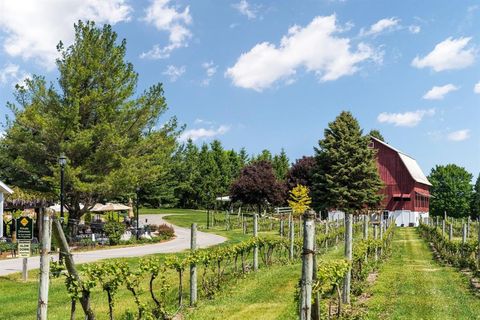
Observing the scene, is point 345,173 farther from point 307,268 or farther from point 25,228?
point 307,268

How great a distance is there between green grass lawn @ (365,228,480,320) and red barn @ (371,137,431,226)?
146 ft

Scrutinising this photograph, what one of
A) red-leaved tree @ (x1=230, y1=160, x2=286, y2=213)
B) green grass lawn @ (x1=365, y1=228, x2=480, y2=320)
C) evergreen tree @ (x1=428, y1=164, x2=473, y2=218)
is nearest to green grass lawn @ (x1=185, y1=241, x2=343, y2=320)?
green grass lawn @ (x1=365, y1=228, x2=480, y2=320)

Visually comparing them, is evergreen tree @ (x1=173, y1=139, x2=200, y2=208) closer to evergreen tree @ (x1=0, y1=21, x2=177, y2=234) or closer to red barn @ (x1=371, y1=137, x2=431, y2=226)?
red barn @ (x1=371, y1=137, x2=431, y2=226)

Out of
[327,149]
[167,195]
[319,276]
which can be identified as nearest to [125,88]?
[319,276]

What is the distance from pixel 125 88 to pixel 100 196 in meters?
7.08

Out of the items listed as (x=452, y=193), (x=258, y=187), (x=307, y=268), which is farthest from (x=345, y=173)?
(x=307, y=268)

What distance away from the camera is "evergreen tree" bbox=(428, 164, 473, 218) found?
314ft

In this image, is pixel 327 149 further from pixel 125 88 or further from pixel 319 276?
pixel 319 276

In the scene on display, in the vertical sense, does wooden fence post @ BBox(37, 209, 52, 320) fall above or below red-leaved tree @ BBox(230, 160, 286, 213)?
below

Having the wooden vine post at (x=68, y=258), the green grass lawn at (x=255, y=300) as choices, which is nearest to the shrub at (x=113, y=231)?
the green grass lawn at (x=255, y=300)

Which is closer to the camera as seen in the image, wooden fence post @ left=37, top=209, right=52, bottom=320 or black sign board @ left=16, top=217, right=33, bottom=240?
wooden fence post @ left=37, top=209, right=52, bottom=320

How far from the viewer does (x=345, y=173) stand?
57.1m

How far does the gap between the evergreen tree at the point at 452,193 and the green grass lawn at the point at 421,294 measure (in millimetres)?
81541

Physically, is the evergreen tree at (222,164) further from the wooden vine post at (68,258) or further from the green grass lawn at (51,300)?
the wooden vine post at (68,258)
